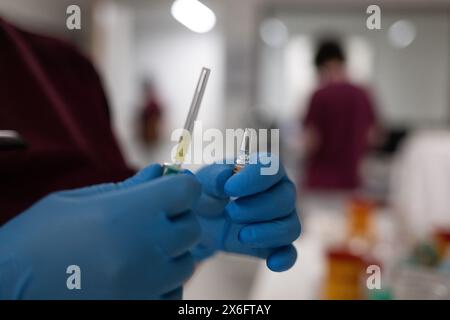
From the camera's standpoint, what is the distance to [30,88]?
0.58 m

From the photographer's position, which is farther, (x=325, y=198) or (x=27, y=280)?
(x=325, y=198)

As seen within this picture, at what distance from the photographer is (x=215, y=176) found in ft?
1.32

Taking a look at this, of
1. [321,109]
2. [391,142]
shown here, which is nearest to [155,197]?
[321,109]

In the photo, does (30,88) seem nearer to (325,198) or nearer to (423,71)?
(325,198)

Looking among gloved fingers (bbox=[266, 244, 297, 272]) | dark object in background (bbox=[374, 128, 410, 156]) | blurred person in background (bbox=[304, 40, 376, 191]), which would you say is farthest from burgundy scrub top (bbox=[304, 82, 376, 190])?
gloved fingers (bbox=[266, 244, 297, 272])

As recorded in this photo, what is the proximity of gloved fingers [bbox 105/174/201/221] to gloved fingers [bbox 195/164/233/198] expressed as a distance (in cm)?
2

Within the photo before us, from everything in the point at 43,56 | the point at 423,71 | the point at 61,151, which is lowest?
the point at 61,151

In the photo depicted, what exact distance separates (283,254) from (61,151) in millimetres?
298

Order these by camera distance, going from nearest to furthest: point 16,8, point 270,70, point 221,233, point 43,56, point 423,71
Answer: point 221,233 < point 43,56 < point 16,8 < point 423,71 < point 270,70

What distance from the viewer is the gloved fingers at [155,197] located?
15.1 inches

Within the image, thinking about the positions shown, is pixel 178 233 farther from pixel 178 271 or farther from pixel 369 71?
pixel 369 71

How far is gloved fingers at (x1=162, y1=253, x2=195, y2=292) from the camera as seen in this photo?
1.38 ft

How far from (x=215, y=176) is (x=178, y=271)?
0.09 m
